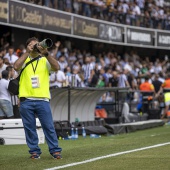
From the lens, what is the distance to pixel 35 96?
11.3 metres

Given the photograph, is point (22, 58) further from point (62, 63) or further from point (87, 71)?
point (87, 71)

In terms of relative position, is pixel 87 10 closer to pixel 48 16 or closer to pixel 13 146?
pixel 48 16

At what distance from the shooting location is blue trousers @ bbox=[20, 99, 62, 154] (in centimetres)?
1127

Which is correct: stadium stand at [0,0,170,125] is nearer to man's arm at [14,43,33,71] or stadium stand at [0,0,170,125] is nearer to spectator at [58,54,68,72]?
spectator at [58,54,68,72]

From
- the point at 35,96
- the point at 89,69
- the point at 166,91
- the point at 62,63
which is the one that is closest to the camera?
the point at 35,96

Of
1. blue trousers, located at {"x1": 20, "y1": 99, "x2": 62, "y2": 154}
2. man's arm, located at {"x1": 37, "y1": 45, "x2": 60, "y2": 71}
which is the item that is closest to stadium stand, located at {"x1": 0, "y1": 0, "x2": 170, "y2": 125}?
blue trousers, located at {"x1": 20, "y1": 99, "x2": 62, "y2": 154}

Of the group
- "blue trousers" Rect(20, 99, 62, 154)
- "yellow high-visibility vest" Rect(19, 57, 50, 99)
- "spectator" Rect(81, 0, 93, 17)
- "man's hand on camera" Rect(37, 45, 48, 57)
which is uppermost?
"spectator" Rect(81, 0, 93, 17)

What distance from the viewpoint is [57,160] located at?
11102 mm

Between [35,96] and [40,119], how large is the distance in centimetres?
39

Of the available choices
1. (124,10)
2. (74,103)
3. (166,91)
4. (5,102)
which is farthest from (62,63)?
(124,10)

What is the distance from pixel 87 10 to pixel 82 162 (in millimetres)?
22539

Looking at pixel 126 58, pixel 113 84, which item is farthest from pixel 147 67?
pixel 113 84

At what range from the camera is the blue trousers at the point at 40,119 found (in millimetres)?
11266

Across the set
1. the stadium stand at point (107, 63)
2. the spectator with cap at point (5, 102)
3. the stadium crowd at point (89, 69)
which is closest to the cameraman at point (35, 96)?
the spectator with cap at point (5, 102)
